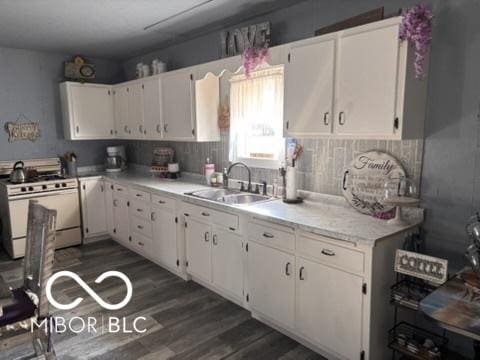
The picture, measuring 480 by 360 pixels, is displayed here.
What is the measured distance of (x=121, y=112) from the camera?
485 cm

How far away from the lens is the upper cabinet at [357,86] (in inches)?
82.2

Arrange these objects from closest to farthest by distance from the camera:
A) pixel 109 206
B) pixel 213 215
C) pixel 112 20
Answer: pixel 213 215, pixel 112 20, pixel 109 206

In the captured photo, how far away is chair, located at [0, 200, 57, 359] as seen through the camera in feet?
6.43

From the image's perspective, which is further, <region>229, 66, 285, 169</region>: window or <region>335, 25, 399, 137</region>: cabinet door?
<region>229, 66, 285, 169</region>: window

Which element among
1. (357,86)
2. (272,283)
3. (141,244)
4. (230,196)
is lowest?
(141,244)

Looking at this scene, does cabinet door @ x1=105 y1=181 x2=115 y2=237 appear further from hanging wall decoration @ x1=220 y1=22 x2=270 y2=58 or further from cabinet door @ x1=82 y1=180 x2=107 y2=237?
hanging wall decoration @ x1=220 y1=22 x2=270 y2=58

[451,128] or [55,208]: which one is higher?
[451,128]

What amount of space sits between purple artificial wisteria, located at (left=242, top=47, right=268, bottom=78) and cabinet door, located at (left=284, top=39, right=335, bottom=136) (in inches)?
9.8

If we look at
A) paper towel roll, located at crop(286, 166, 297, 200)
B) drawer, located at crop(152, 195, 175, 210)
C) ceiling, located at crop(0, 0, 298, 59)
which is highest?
ceiling, located at crop(0, 0, 298, 59)

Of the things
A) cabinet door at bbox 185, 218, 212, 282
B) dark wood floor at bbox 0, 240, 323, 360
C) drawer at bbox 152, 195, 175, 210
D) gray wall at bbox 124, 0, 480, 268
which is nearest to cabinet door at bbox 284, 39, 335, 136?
gray wall at bbox 124, 0, 480, 268

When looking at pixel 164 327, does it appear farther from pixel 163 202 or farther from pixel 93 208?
pixel 93 208

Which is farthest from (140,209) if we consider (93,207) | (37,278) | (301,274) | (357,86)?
(357,86)

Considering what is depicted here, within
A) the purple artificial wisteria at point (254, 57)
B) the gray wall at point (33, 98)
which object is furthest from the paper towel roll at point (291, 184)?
the gray wall at point (33, 98)

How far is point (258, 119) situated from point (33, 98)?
3196 millimetres
